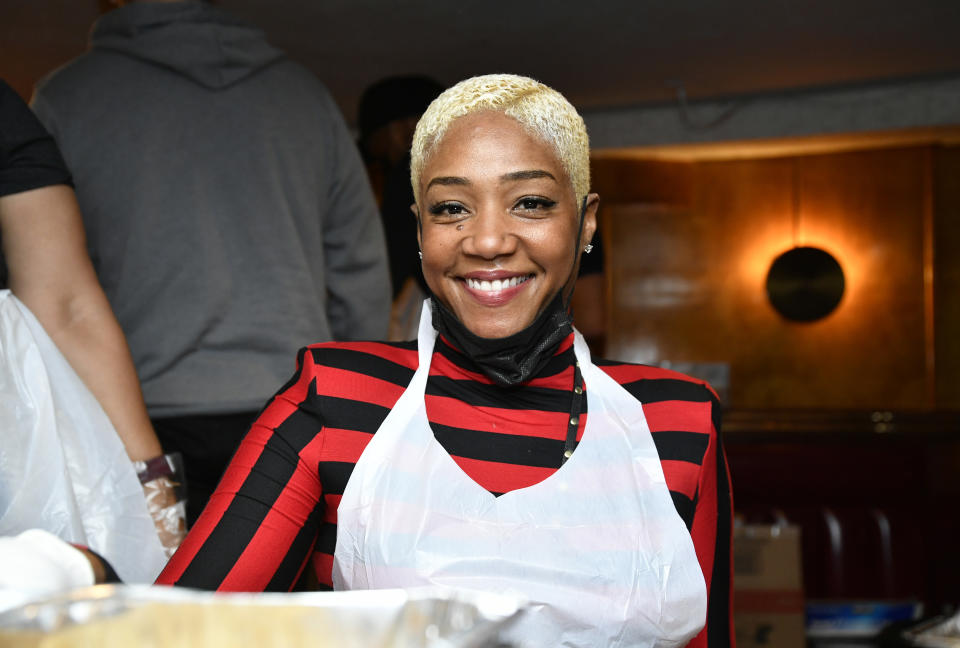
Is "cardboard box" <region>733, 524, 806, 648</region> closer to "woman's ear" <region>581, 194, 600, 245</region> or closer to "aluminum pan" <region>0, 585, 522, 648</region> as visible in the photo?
"woman's ear" <region>581, 194, 600, 245</region>

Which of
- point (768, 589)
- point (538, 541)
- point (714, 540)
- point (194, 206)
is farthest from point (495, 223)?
point (768, 589)

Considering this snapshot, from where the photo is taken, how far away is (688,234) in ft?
19.5

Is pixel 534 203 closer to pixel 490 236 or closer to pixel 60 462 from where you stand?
pixel 490 236

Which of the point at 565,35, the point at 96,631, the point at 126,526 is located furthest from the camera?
the point at 565,35

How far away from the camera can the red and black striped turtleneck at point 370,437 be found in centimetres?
99

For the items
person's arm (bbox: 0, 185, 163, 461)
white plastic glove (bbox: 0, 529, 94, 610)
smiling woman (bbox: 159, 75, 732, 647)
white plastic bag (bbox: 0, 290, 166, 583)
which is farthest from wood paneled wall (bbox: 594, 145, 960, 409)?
white plastic glove (bbox: 0, 529, 94, 610)

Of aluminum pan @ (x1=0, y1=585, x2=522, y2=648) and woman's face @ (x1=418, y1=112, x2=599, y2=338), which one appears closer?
aluminum pan @ (x1=0, y1=585, x2=522, y2=648)

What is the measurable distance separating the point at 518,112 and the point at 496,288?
221 mm

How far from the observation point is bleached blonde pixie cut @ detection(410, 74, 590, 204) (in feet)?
3.67

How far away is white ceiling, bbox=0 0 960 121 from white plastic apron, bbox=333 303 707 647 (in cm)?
308

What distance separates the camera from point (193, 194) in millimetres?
1537

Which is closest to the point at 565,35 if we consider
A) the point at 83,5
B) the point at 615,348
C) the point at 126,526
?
the point at 83,5

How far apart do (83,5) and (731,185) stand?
3.93m

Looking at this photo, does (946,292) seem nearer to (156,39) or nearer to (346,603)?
(156,39)
